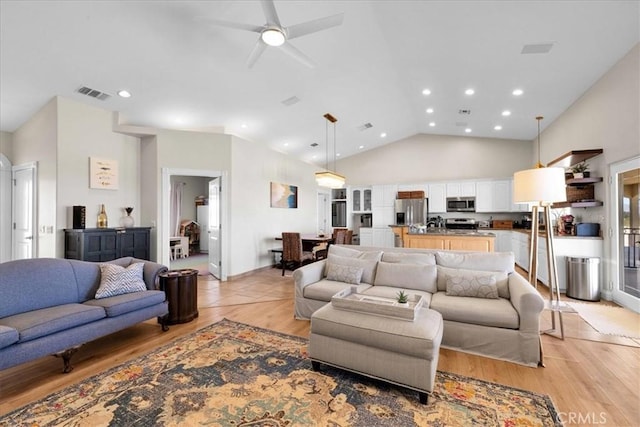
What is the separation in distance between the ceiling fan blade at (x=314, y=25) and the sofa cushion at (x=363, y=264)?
2568mm

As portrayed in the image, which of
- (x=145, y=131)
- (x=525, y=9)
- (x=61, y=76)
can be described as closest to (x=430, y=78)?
(x=525, y=9)

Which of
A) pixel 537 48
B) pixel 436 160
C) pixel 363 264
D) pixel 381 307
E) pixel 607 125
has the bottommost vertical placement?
pixel 381 307

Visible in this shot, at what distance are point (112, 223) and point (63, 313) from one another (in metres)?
3.08

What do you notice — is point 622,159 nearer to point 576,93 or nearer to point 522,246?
point 576,93

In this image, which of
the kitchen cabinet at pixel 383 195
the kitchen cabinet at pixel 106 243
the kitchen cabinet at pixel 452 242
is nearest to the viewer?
the kitchen cabinet at pixel 106 243

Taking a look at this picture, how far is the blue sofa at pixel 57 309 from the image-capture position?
2146mm

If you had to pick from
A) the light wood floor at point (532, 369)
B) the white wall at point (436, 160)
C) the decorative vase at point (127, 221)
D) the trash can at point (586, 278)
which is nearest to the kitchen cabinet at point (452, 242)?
the trash can at point (586, 278)

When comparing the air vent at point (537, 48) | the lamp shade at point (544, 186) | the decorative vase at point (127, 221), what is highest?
the air vent at point (537, 48)

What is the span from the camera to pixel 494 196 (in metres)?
7.68

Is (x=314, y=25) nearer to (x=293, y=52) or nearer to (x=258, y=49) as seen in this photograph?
(x=293, y=52)

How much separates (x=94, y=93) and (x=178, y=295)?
3.35m

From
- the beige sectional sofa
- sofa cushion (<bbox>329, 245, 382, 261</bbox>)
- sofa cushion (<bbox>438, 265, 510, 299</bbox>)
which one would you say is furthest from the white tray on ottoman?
sofa cushion (<bbox>329, 245, 382, 261</bbox>)

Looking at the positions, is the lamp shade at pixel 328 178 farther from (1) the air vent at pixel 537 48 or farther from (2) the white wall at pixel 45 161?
(2) the white wall at pixel 45 161

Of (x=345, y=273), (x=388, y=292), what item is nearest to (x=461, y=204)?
(x=345, y=273)
